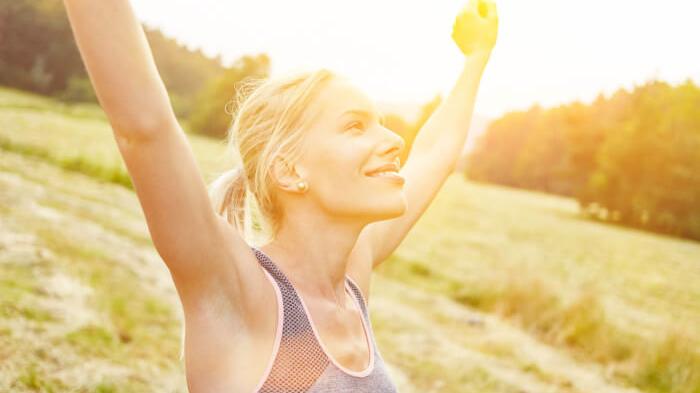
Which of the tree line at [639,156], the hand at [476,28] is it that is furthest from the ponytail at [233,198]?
the tree line at [639,156]

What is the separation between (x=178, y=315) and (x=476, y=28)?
313 cm

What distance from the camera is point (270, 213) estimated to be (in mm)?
1883

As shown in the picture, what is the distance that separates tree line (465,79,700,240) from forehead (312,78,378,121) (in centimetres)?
3322

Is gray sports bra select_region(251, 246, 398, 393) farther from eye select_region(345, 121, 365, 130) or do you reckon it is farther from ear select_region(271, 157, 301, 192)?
eye select_region(345, 121, 365, 130)

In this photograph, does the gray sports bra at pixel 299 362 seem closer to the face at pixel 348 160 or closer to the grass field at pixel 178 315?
the face at pixel 348 160

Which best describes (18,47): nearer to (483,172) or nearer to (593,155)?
(593,155)

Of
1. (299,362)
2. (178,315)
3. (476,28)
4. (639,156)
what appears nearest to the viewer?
(299,362)

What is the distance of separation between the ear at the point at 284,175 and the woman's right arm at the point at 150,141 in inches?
15.6

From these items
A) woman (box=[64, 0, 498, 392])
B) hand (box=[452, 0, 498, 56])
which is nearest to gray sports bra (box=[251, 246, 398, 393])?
woman (box=[64, 0, 498, 392])

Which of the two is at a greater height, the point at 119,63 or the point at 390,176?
the point at 119,63

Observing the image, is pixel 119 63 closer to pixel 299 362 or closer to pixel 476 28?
pixel 299 362

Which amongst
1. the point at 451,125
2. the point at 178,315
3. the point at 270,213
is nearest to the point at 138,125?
the point at 270,213

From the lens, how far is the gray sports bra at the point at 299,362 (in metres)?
1.50

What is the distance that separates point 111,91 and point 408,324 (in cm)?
527
